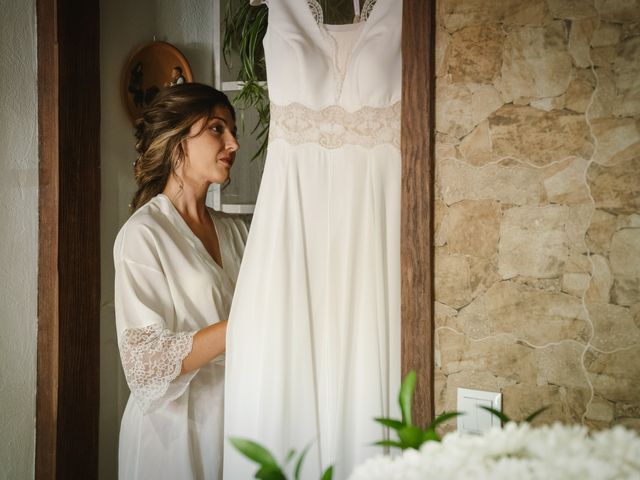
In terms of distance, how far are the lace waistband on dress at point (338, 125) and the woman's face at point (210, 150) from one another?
677 millimetres

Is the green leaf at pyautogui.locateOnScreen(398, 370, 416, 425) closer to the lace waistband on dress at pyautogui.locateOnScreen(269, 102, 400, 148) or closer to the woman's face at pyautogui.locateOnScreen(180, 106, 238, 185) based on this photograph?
the lace waistband on dress at pyautogui.locateOnScreen(269, 102, 400, 148)

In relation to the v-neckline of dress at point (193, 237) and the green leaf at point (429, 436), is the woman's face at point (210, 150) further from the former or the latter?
the green leaf at point (429, 436)

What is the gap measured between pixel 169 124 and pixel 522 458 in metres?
1.50

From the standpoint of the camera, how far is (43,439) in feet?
5.33

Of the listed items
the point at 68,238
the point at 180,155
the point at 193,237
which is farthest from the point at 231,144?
the point at 68,238

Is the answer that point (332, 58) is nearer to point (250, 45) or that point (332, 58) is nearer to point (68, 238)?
point (250, 45)

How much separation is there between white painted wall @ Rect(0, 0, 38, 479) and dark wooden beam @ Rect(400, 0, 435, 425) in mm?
1136

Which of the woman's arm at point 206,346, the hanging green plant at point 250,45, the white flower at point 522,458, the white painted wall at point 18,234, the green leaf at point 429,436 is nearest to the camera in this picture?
the white flower at point 522,458

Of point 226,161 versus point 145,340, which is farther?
point 226,161

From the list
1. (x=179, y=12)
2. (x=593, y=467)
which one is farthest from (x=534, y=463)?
(x=179, y=12)

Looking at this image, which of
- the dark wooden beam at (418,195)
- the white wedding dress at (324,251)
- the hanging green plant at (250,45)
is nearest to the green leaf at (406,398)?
the dark wooden beam at (418,195)

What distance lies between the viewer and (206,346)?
4.87ft

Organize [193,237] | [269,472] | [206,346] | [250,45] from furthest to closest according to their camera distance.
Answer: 1. [250,45]
2. [193,237]
3. [206,346]
4. [269,472]

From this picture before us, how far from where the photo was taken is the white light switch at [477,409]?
0.94 metres
